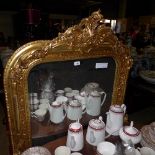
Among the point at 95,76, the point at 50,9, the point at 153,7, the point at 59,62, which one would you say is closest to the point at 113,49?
the point at 95,76

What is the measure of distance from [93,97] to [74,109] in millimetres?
118

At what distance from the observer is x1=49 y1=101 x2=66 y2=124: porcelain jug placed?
0.86 m

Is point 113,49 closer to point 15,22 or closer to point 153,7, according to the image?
point 15,22

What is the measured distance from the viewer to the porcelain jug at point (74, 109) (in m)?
0.89

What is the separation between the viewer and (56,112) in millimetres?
867

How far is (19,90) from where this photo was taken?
0.71 m

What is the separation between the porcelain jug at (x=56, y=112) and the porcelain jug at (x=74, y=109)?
3 centimetres

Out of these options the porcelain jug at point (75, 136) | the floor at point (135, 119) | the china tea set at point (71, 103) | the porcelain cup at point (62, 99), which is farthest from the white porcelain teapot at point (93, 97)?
the floor at point (135, 119)

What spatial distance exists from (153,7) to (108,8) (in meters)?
0.95

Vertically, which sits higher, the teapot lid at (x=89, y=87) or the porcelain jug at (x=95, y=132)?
the teapot lid at (x=89, y=87)

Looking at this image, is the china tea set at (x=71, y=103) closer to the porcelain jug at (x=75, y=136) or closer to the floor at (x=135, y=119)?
the porcelain jug at (x=75, y=136)

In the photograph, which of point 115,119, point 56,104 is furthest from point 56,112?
point 115,119

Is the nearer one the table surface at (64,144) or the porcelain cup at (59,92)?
the table surface at (64,144)

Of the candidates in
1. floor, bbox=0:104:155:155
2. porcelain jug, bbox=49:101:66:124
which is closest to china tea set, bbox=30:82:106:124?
porcelain jug, bbox=49:101:66:124
